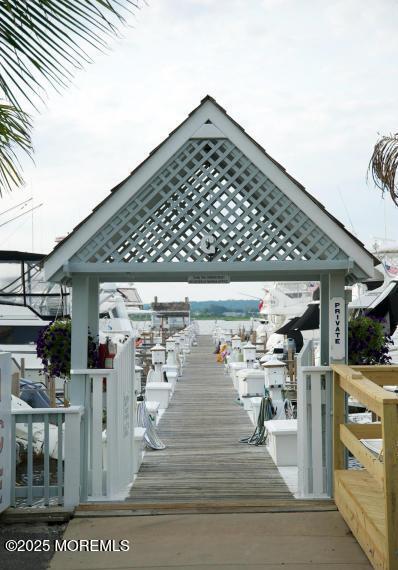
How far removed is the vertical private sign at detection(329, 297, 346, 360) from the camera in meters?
6.95

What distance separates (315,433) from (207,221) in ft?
7.81

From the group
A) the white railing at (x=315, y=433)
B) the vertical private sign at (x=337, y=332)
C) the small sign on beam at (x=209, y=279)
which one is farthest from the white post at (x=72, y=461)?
the vertical private sign at (x=337, y=332)

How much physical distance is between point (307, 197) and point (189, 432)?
20.1 ft

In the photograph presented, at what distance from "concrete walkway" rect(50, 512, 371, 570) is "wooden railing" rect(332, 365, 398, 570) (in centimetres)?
22

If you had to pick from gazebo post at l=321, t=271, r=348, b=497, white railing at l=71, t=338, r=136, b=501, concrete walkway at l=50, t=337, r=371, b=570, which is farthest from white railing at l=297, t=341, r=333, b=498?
white railing at l=71, t=338, r=136, b=501

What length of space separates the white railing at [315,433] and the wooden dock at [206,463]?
36 centimetres

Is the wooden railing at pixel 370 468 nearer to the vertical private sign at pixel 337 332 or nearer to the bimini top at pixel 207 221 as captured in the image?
the vertical private sign at pixel 337 332

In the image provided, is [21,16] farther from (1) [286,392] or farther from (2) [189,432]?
(1) [286,392]

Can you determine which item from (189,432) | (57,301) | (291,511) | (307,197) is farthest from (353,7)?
(57,301)

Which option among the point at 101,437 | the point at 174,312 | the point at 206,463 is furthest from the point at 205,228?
the point at 174,312

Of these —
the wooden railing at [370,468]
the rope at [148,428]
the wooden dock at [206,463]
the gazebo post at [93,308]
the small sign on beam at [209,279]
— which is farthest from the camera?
the rope at [148,428]

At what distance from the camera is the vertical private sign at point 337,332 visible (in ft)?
22.8

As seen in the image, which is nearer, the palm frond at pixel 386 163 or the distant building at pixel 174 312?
the palm frond at pixel 386 163

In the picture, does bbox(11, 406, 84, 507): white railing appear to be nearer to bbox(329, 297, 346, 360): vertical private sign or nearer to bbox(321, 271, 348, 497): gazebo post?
bbox(321, 271, 348, 497): gazebo post
